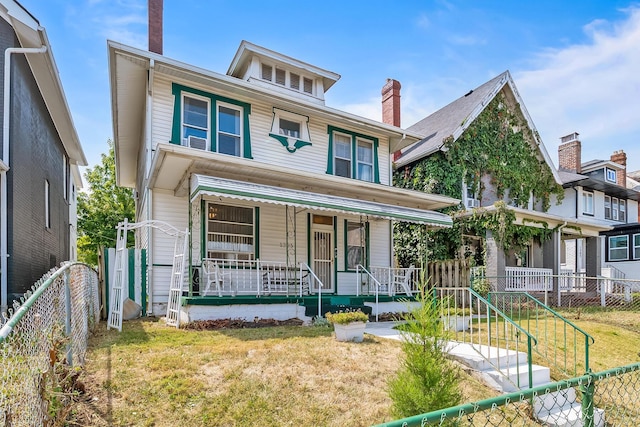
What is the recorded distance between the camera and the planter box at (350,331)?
22.2 feet

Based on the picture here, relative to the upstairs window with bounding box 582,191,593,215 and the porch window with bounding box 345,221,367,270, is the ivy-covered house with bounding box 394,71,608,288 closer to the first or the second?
the porch window with bounding box 345,221,367,270

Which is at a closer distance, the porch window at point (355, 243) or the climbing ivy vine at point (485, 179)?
the porch window at point (355, 243)

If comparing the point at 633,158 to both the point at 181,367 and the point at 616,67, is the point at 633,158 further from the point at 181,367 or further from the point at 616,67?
the point at 181,367

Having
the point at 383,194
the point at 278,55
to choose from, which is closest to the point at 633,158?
the point at 383,194

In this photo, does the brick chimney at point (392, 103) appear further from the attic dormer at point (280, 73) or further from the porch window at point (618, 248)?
the porch window at point (618, 248)

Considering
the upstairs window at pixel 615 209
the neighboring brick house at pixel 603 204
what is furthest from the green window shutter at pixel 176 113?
the upstairs window at pixel 615 209

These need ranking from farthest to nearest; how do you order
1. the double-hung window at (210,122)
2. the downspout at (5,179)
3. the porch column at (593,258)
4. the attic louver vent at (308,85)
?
the porch column at (593,258)
the attic louver vent at (308,85)
the double-hung window at (210,122)
the downspout at (5,179)

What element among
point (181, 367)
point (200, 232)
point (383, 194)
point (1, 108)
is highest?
point (1, 108)

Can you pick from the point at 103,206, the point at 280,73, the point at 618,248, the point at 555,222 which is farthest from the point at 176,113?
the point at 618,248

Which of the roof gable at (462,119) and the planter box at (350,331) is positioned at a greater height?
the roof gable at (462,119)

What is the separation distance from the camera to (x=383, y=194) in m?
12.4

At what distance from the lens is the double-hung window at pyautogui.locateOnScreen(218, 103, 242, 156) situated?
11.3 metres

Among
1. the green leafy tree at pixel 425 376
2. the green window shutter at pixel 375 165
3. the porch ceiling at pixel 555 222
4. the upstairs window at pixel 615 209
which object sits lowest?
the green leafy tree at pixel 425 376

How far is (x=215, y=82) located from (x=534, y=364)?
31.2 feet
